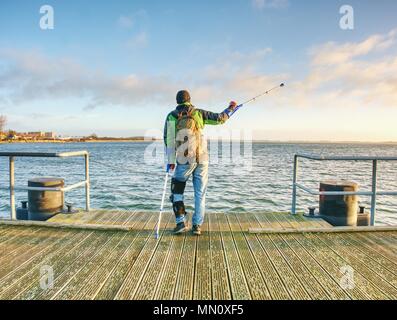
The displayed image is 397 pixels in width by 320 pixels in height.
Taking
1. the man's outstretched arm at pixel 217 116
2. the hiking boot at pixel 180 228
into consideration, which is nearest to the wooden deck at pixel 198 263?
the hiking boot at pixel 180 228

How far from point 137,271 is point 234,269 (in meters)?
1.12

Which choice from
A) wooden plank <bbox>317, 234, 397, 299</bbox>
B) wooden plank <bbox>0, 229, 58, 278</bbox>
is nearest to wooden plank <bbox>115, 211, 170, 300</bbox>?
wooden plank <bbox>0, 229, 58, 278</bbox>

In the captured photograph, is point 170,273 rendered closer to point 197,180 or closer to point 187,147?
point 197,180

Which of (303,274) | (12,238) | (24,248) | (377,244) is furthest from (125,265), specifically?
(377,244)

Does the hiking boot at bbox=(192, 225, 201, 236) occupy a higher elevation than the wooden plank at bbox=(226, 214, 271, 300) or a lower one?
higher

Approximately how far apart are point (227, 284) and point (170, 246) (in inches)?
50.9

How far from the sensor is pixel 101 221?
5262mm

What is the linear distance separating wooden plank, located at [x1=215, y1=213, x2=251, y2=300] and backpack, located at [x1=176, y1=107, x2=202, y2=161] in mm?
1366

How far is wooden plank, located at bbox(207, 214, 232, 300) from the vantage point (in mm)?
2744

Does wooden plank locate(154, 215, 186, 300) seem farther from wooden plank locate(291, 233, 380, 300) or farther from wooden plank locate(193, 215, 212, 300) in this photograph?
wooden plank locate(291, 233, 380, 300)
